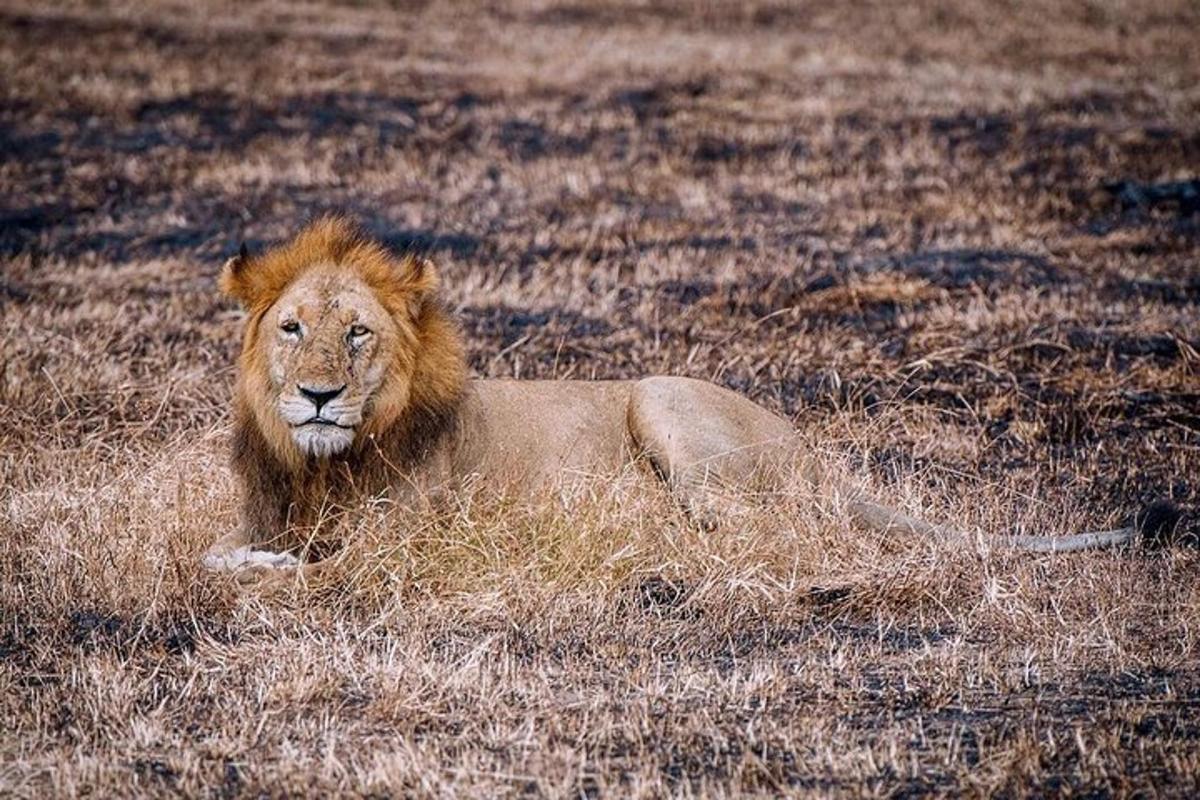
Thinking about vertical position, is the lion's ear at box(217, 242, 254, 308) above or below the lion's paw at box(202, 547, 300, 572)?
above

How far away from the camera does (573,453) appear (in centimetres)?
689

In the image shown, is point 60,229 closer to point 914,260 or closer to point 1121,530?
point 914,260

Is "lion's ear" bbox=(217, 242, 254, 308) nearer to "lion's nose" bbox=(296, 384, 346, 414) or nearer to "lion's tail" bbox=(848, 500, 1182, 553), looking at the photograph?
"lion's nose" bbox=(296, 384, 346, 414)

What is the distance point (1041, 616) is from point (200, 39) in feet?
57.9

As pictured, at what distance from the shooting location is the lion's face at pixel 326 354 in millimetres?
5891

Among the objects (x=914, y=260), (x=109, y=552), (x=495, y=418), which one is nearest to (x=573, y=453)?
(x=495, y=418)

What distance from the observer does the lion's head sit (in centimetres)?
593

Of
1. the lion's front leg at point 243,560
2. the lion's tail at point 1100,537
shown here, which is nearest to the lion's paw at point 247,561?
the lion's front leg at point 243,560

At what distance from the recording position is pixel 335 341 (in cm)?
597

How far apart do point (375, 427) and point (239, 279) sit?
84 centimetres

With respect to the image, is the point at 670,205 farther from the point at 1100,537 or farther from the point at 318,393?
the point at 318,393

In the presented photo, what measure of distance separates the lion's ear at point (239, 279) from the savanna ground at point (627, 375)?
88cm

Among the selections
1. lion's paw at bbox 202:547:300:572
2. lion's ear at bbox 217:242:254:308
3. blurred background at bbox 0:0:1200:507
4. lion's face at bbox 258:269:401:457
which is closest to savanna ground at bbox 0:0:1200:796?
blurred background at bbox 0:0:1200:507

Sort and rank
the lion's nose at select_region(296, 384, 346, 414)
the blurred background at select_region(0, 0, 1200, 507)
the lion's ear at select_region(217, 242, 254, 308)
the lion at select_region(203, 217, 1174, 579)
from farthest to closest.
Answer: the blurred background at select_region(0, 0, 1200, 507)
the lion's ear at select_region(217, 242, 254, 308)
the lion at select_region(203, 217, 1174, 579)
the lion's nose at select_region(296, 384, 346, 414)
